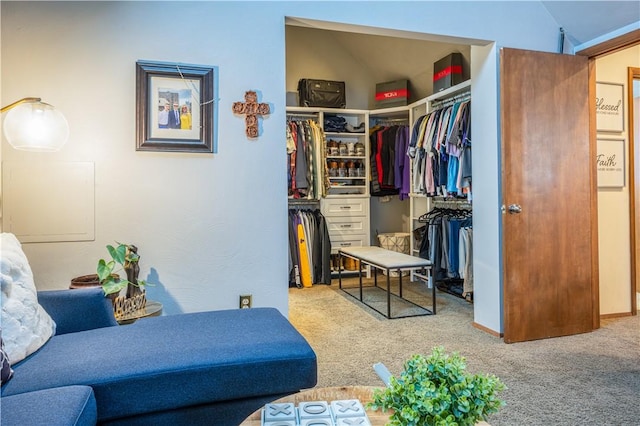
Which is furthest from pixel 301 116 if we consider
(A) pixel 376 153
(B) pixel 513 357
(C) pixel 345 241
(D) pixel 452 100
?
(B) pixel 513 357

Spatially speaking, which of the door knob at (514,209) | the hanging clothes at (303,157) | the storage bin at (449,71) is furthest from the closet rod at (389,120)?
the door knob at (514,209)

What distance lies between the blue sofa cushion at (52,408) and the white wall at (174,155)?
3.97 ft

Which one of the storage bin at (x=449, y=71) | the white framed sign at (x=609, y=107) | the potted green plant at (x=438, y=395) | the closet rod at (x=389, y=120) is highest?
the storage bin at (x=449, y=71)

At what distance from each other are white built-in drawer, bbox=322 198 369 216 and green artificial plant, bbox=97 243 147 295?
9.72ft

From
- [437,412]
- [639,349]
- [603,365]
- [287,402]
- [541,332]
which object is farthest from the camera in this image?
[541,332]

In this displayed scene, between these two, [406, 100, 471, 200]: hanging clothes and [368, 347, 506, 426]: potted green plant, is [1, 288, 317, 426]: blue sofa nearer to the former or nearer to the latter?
[368, 347, 506, 426]: potted green plant

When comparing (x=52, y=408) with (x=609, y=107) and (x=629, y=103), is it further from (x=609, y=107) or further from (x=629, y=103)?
(x=629, y=103)

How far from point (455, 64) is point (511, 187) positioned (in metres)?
1.90

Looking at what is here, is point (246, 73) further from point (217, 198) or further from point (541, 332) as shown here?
point (541, 332)

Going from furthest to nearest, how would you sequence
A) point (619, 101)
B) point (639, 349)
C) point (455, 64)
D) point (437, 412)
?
point (455, 64)
point (619, 101)
point (639, 349)
point (437, 412)

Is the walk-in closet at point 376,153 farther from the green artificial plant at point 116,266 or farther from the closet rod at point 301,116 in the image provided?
the green artificial plant at point 116,266

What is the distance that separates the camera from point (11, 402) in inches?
46.8

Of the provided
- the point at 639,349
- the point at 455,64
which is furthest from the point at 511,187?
the point at 455,64

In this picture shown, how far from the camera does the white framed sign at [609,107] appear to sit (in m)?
3.52
